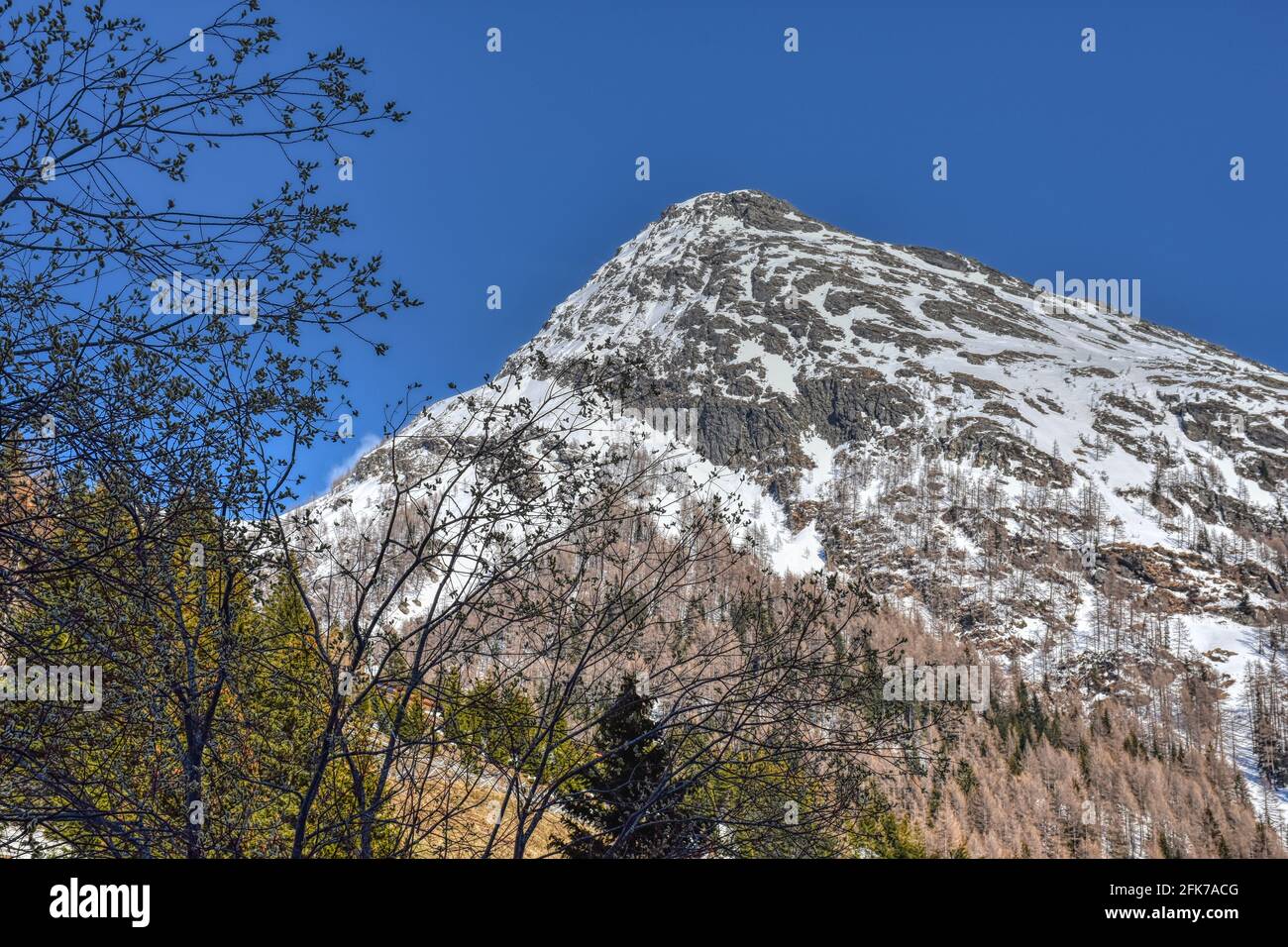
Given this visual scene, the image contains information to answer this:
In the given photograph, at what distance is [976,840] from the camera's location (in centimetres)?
7594

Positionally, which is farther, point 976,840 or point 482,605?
point 976,840
